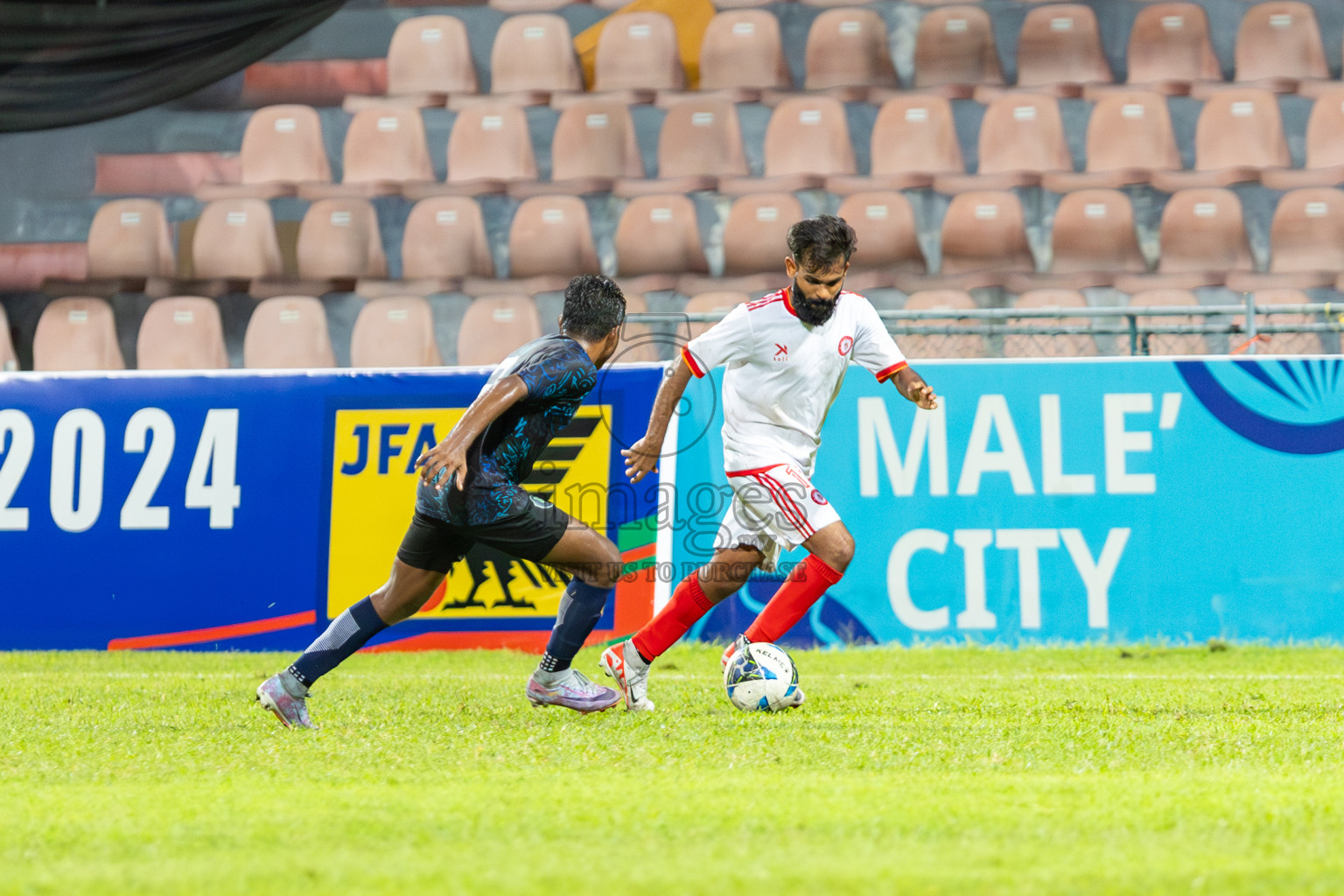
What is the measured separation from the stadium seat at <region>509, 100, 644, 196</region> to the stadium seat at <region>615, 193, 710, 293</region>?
0.71 meters

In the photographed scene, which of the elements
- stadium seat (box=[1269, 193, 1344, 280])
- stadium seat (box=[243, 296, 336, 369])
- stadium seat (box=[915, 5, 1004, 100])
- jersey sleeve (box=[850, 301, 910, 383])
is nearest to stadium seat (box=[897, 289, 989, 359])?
stadium seat (box=[915, 5, 1004, 100])

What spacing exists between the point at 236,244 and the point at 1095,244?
7.72 metres

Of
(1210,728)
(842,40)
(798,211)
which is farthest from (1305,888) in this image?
(842,40)

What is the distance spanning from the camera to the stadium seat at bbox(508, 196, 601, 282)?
11.3 m

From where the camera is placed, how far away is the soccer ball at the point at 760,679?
4320mm

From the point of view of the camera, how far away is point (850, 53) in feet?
40.3

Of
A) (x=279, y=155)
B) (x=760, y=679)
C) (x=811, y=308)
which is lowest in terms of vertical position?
(x=760, y=679)

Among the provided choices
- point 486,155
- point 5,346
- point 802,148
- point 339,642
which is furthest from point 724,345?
point 5,346

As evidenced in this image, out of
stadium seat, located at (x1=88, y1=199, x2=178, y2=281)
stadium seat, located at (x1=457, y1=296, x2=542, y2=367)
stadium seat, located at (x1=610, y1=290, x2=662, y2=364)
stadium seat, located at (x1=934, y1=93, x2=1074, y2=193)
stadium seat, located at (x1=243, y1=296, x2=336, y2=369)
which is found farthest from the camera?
stadium seat, located at (x1=88, y1=199, x2=178, y2=281)

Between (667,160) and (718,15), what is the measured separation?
178cm

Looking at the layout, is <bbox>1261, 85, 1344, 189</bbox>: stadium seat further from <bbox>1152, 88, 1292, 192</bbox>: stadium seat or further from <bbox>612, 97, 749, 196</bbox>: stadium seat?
<bbox>612, 97, 749, 196</bbox>: stadium seat

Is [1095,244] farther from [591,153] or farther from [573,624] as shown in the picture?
[573,624]

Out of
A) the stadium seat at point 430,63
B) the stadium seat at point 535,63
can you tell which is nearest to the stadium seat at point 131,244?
the stadium seat at point 430,63

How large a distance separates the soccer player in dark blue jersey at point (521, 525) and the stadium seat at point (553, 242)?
280 inches
